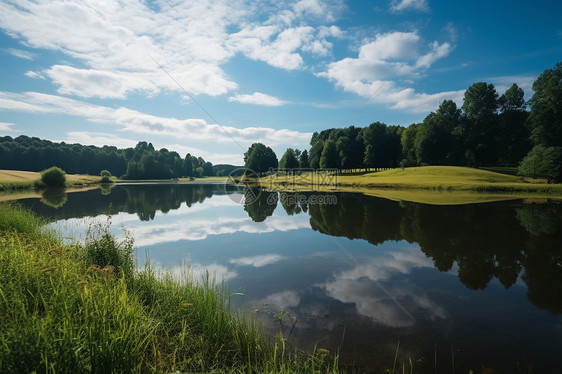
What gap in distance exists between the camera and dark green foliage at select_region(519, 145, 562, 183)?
4422 cm

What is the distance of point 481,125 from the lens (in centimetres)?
8212

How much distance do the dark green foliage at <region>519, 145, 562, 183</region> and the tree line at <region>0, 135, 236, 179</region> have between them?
161357mm

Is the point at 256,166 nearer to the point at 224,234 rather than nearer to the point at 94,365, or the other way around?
the point at 224,234

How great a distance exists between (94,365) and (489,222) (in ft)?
77.1

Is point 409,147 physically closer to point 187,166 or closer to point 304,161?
point 304,161

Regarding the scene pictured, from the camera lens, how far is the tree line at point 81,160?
12431cm

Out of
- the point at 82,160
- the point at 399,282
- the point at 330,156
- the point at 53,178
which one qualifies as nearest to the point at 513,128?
the point at 330,156

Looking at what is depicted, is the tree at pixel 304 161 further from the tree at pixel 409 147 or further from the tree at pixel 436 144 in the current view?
the tree at pixel 436 144

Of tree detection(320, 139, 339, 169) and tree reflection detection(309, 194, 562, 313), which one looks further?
tree detection(320, 139, 339, 169)

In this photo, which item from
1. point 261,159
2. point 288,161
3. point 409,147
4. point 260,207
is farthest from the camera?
point 261,159

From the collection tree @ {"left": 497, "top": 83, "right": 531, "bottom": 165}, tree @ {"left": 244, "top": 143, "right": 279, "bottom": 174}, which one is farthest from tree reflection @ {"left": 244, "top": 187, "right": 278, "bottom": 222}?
tree @ {"left": 497, "top": 83, "right": 531, "bottom": 165}

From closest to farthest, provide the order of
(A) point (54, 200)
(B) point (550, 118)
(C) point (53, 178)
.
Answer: (A) point (54, 200), (B) point (550, 118), (C) point (53, 178)

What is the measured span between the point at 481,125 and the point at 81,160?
18951cm

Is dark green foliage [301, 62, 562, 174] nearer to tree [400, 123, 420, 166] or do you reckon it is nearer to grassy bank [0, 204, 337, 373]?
tree [400, 123, 420, 166]
